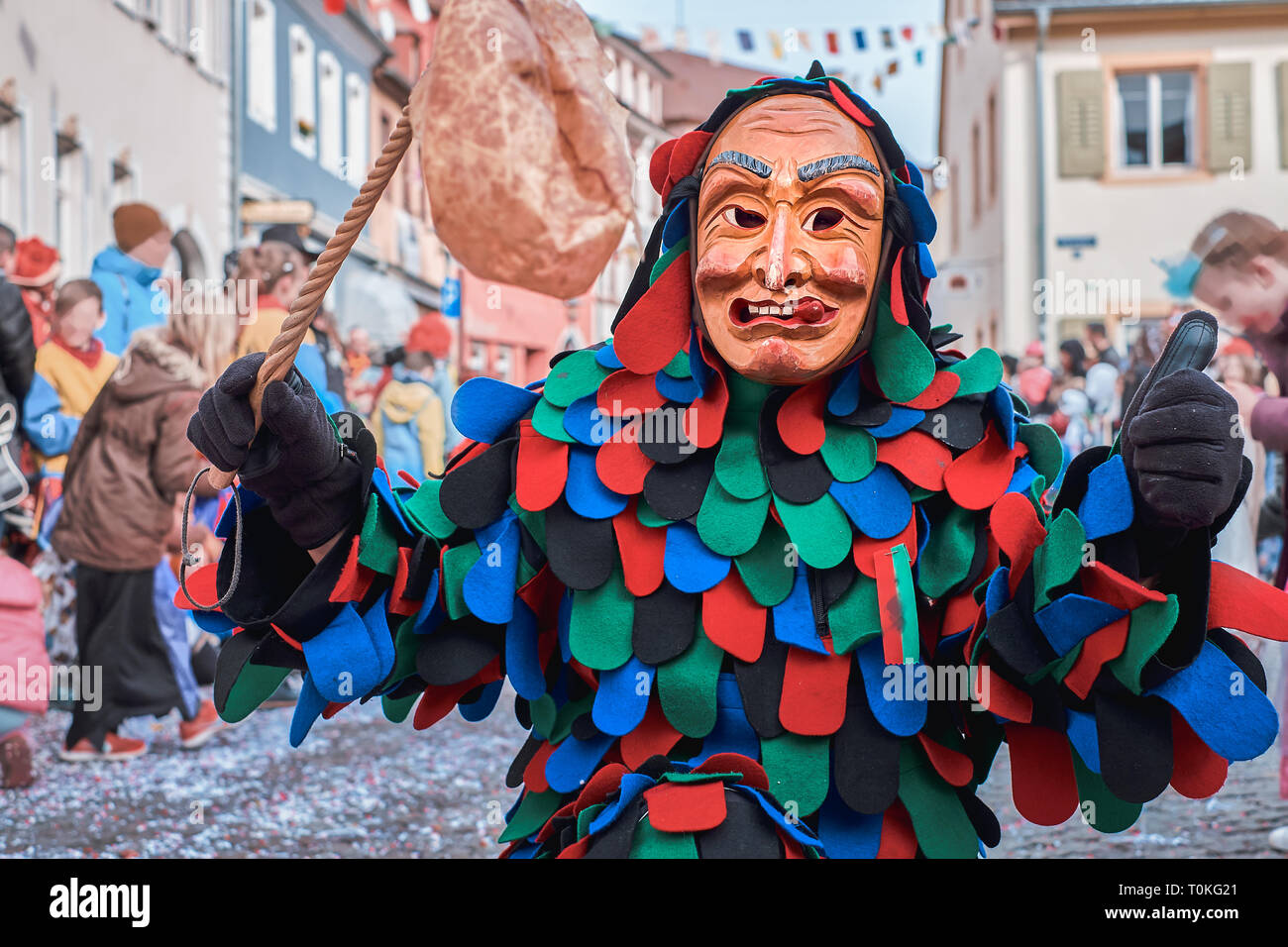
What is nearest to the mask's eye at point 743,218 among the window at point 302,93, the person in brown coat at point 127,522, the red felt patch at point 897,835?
the red felt patch at point 897,835

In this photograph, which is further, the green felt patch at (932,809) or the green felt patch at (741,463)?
the green felt patch at (741,463)

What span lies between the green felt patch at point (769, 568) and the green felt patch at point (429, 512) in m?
0.44

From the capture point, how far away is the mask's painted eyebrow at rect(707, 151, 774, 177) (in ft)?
6.24

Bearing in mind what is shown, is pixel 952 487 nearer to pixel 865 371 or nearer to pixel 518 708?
pixel 865 371

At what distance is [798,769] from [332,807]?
2.74 metres

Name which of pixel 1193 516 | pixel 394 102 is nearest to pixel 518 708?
pixel 1193 516

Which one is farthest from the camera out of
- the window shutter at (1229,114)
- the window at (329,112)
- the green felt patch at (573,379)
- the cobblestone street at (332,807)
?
the window at (329,112)

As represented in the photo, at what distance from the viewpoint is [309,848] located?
370 cm

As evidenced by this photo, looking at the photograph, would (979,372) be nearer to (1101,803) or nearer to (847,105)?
(847,105)

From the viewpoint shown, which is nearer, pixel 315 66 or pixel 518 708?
pixel 518 708

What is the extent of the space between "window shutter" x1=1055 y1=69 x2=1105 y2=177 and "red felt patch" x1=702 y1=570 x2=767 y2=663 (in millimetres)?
13836

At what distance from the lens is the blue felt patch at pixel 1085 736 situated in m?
1.67

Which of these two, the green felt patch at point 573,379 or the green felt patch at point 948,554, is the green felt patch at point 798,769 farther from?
the green felt patch at point 573,379

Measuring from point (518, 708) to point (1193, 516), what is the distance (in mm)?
1088
